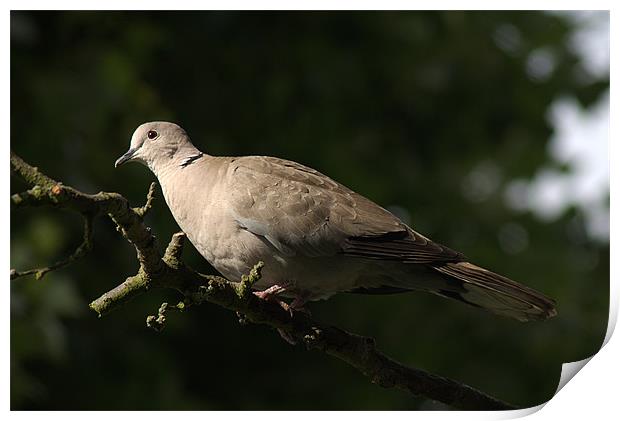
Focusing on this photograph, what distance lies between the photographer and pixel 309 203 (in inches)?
75.8

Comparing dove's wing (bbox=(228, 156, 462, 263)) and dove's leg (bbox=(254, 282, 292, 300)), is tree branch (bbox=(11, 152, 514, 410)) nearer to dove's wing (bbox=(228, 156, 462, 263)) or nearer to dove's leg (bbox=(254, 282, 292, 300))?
dove's leg (bbox=(254, 282, 292, 300))

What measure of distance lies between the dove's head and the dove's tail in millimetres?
568

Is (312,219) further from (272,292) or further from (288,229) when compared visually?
(272,292)

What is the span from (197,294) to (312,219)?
0.37m

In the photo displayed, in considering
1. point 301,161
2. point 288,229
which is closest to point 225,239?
point 288,229

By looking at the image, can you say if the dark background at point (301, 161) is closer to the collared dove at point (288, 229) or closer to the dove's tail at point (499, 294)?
the collared dove at point (288, 229)

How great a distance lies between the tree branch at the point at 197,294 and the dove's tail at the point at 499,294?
0.18 metres

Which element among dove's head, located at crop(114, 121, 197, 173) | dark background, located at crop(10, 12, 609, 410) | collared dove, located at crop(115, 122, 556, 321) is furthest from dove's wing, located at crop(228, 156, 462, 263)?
dark background, located at crop(10, 12, 609, 410)

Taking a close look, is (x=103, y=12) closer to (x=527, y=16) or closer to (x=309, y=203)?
(x=309, y=203)

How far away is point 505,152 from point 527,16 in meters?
0.81

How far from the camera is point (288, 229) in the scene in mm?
1896

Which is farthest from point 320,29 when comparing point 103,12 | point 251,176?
point 251,176

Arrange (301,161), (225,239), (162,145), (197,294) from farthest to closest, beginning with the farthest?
(301,161) < (162,145) < (225,239) < (197,294)

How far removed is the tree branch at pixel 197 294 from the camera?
4.30ft
